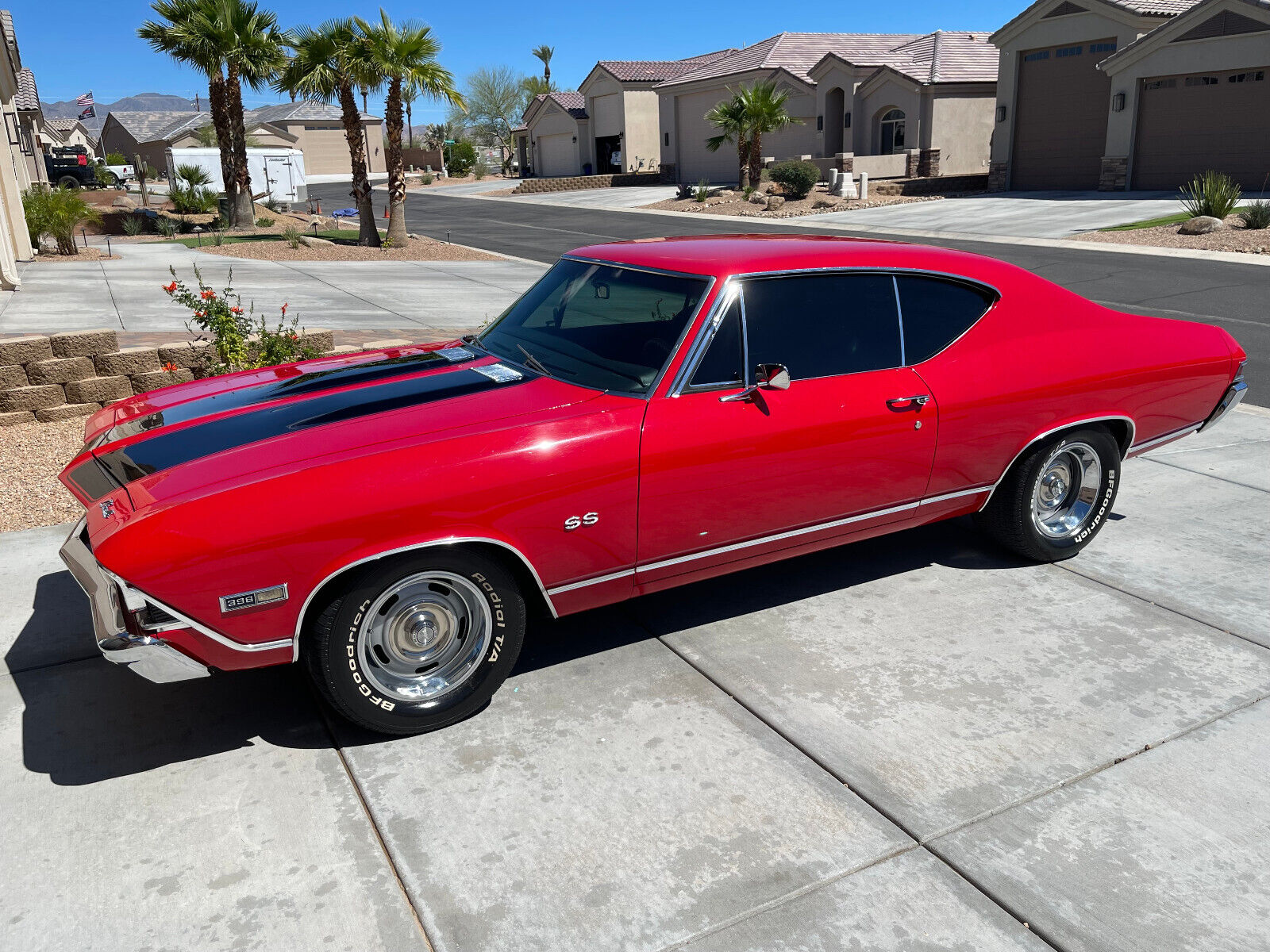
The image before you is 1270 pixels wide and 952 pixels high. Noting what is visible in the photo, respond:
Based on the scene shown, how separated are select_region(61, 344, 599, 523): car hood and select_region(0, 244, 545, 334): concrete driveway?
7.00 metres

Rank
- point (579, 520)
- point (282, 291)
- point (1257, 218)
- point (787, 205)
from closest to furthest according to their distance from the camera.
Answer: point (579, 520) → point (282, 291) → point (1257, 218) → point (787, 205)

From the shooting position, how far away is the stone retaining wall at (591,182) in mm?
49781

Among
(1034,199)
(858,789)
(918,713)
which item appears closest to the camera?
(858,789)

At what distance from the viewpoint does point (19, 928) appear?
2.74 m

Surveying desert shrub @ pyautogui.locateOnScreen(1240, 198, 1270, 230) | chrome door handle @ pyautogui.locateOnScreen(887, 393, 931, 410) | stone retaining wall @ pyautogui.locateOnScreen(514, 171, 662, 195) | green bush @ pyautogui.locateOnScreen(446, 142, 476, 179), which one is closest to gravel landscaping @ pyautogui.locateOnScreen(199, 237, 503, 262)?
desert shrub @ pyautogui.locateOnScreen(1240, 198, 1270, 230)

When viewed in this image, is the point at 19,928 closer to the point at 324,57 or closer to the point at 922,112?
the point at 324,57

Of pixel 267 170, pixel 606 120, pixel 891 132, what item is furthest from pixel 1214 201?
pixel 606 120

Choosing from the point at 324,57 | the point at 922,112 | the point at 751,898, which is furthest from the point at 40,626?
the point at 922,112

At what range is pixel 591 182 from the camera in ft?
164

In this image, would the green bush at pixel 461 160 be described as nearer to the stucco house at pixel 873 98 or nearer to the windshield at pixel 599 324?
Answer: the stucco house at pixel 873 98

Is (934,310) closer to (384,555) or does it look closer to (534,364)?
(534,364)

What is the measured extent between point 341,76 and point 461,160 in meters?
47.3

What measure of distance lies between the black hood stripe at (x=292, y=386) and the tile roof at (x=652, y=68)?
50.8 m

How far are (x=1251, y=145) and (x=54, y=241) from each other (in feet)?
99.6
